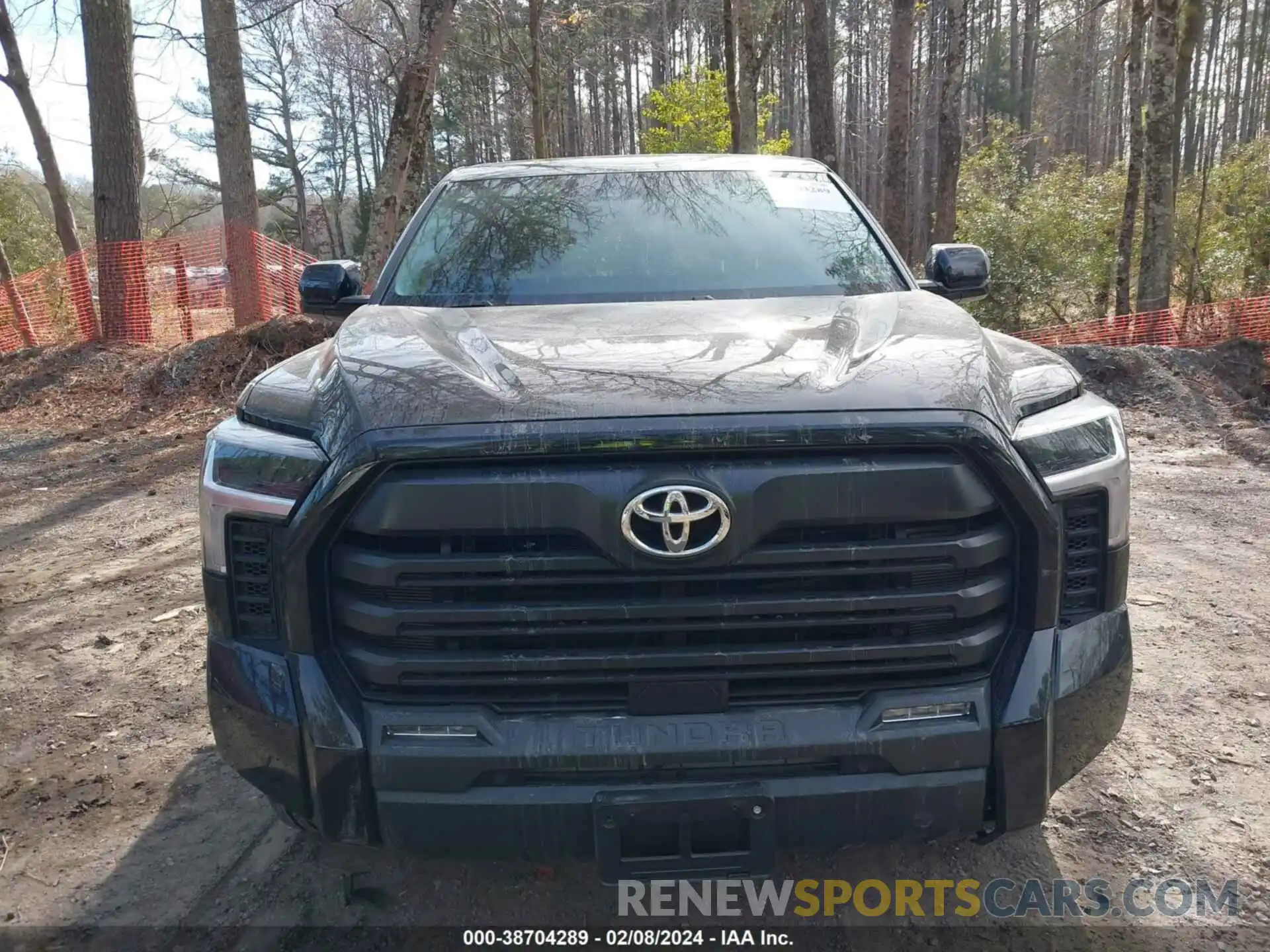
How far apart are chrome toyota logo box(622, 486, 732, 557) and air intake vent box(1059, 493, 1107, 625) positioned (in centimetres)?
77

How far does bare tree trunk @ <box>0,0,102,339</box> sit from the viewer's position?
13000 mm

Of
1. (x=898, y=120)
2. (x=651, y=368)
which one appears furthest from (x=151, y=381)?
(x=898, y=120)

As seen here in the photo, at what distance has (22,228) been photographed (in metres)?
26.7

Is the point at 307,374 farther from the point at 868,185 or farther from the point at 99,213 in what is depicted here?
the point at 868,185

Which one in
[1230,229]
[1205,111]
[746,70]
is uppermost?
[1205,111]

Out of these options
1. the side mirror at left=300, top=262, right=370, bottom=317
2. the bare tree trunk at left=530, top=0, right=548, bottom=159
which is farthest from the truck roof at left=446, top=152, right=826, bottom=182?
the bare tree trunk at left=530, top=0, right=548, bottom=159

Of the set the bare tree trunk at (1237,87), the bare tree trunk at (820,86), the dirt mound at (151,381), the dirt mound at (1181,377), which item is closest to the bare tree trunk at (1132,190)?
the bare tree trunk at (820,86)

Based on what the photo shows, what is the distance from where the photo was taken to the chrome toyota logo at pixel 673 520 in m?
1.88

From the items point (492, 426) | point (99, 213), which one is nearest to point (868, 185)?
point (99, 213)

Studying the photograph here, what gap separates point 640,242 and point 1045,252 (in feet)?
54.8

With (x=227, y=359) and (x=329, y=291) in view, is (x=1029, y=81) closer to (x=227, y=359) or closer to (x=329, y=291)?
(x=227, y=359)

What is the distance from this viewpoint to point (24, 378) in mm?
11320

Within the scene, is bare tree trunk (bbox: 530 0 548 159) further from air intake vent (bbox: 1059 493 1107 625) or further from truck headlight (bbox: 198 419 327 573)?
air intake vent (bbox: 1059 493 1107 625)

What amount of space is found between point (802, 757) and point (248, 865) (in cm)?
166
